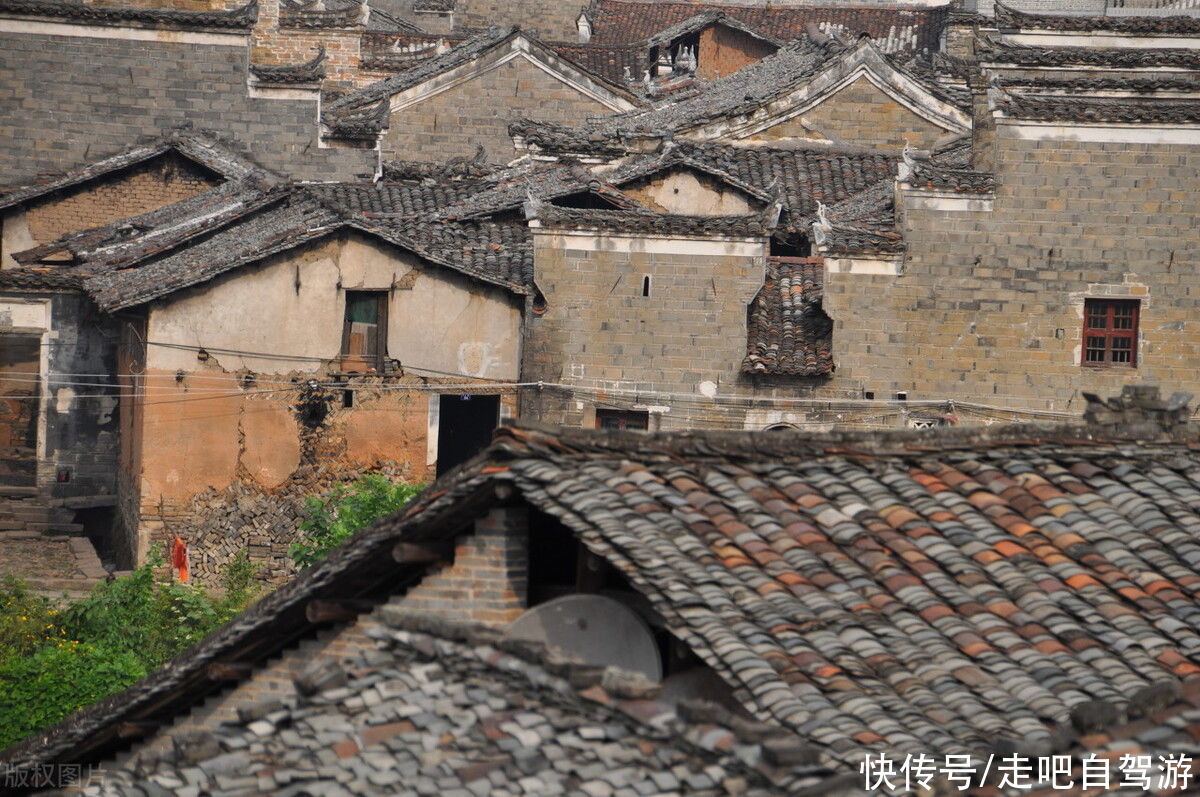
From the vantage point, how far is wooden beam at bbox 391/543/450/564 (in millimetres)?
11414

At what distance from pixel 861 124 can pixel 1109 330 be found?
9.17 meters

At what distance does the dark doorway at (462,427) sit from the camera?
Answer: 90.0ft

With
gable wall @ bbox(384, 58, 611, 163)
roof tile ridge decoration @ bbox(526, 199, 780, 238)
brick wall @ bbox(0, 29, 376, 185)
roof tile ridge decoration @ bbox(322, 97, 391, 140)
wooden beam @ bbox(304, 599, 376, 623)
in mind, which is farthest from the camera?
gable wall @ bbox(384, 58, 611, 163)

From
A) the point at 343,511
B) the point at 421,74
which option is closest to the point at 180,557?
the point at 343,511

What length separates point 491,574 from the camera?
37.1 feet

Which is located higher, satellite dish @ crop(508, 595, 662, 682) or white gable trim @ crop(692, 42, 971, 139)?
white gable trim @ crop(692, 42, 971, 139)

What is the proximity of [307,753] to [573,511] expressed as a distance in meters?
1.88

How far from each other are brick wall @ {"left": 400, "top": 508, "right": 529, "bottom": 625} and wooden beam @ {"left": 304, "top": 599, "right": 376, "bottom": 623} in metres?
0.59

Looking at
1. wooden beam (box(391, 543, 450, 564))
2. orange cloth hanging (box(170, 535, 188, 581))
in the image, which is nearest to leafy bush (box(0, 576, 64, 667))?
Answer: orange cloth hanging (box(170, 535, 188, 581))

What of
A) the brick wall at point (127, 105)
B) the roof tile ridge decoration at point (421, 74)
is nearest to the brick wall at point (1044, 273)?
the brick wall at point (127, 105)

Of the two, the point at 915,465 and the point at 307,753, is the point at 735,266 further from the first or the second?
the point at 307,753

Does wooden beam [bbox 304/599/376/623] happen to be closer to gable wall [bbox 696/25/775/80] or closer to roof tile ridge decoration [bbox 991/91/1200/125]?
roof tile ridge decoration [bbox 991/91/1200/125]

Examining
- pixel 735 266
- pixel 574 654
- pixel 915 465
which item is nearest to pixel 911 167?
pixel 735 266

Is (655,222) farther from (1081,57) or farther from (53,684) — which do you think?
(53,684)
